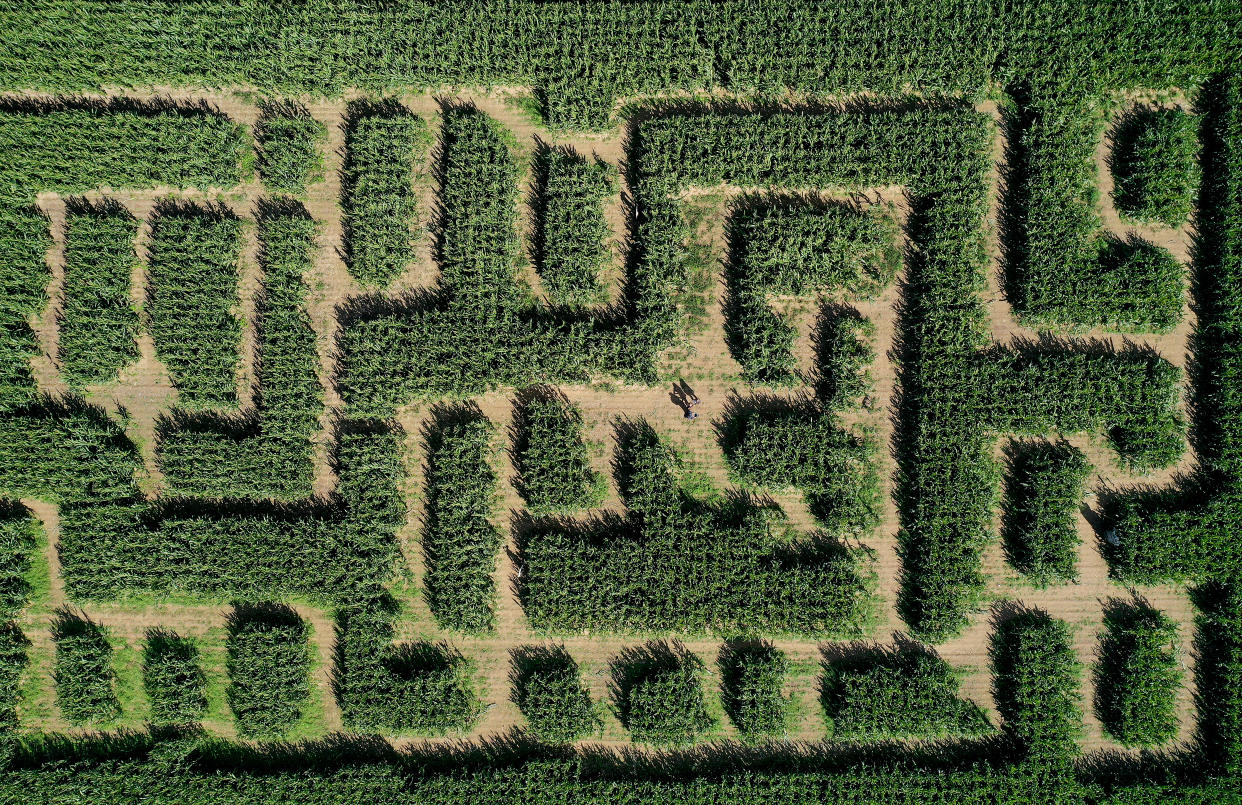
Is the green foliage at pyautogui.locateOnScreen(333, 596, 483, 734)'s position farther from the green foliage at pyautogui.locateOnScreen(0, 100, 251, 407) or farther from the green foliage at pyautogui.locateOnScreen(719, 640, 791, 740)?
the green foliage at pyautogui.locateOnScreen(0, 100, 251, 407)

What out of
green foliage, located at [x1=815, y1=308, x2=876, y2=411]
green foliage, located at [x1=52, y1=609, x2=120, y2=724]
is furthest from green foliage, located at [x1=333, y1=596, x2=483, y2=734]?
green foliage, located at [x1=815, y1=308, x2=876, y2=411]

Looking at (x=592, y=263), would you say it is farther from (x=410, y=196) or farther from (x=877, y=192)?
(x=877, y=192)

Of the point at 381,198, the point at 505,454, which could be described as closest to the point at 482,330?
the point at 505,454

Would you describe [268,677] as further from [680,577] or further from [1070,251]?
[1070,251]

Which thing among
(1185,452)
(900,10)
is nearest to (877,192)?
(900,10)

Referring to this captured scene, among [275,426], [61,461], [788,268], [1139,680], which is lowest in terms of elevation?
[1139,680]

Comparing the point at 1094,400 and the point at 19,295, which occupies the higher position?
the point at 19,295
